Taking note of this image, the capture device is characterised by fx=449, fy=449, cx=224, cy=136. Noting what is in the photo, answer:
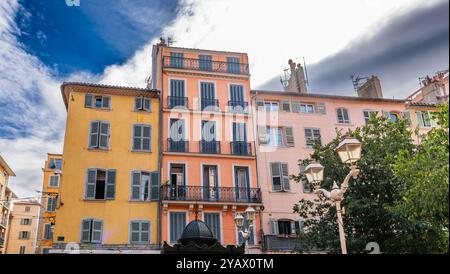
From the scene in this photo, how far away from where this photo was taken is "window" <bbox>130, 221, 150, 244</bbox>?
15.9m

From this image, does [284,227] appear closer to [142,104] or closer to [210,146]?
[210,146]

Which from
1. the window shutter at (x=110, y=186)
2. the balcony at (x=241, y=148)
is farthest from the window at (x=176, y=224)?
the balcony at (x=241, y=148)

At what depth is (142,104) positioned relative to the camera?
18.1 meters

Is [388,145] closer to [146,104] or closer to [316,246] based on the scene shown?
[316,246]

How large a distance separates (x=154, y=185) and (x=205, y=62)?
19.4 feet

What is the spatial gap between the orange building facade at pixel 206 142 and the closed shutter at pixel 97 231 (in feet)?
7.08

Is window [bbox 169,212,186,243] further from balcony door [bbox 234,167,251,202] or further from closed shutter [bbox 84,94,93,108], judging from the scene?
closed shutter [bbox 84,94,93,108]

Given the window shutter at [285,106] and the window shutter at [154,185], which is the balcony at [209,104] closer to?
the window shutter at [285,106]

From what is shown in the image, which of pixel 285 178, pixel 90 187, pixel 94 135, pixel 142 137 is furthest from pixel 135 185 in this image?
pixel 285 178

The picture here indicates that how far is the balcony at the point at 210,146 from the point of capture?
58.8 feet

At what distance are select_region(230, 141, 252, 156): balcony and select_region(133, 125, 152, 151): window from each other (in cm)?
333

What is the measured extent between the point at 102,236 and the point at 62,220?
1466 mm

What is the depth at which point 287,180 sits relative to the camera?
18.0 meters
